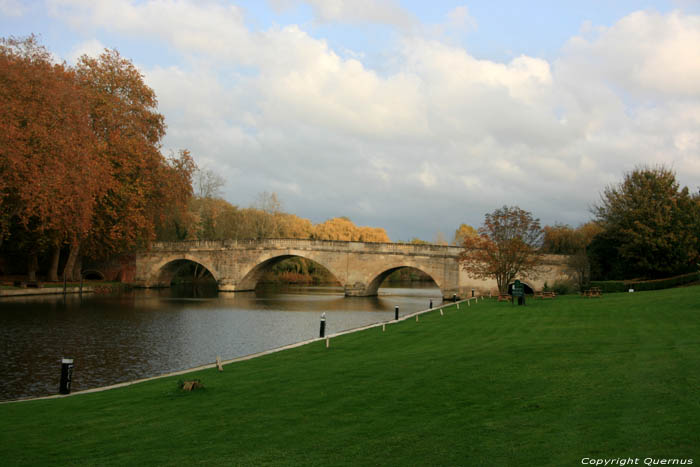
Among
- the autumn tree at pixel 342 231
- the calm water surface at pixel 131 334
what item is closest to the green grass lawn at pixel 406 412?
the calm water surface at pixel 131 334

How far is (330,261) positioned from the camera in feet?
171

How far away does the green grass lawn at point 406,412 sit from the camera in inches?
250

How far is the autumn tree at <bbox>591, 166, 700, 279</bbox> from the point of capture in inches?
1581

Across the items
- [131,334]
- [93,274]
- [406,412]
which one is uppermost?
[93,274]

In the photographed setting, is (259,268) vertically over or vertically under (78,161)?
under

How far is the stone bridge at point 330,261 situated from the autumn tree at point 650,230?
4555mm

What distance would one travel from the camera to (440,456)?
616 cm

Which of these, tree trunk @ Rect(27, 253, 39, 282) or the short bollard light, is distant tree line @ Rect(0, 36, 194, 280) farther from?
the short bollard light

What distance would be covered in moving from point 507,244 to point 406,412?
1250 inches

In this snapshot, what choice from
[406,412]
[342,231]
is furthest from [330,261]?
[406,412]

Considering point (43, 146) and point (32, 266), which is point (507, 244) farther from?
point (32, 266)

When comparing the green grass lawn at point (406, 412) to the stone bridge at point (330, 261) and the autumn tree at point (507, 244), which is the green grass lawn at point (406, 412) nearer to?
the autumn tree at point (507, 244)

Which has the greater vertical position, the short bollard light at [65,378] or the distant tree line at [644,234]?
the distant tree line at [644,234]

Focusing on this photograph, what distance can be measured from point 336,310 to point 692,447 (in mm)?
31920
